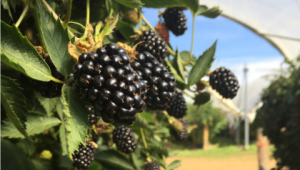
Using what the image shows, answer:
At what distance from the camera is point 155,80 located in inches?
22.0

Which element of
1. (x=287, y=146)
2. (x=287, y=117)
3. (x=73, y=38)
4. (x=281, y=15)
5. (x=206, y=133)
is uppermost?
(x=281, y=15)

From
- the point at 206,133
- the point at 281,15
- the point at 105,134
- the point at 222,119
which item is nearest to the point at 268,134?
the point at 105,134

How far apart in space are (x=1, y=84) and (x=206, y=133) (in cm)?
1227

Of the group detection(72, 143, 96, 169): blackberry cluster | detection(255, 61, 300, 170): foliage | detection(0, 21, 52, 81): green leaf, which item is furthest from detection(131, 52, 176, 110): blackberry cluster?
detection(255, 61, 300, 170): foliage

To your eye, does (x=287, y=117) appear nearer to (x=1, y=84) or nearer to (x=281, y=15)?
(x=1, y=84)

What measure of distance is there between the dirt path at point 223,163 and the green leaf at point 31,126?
7247 mm

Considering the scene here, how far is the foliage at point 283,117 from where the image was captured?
307 centimetres

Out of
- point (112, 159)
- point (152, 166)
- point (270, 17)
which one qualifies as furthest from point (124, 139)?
point (270, 17)

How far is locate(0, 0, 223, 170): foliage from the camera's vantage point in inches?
17.4

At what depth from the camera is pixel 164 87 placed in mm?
559

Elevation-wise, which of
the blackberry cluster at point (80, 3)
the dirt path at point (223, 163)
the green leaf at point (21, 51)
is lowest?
the green leaf at point (21, 51)

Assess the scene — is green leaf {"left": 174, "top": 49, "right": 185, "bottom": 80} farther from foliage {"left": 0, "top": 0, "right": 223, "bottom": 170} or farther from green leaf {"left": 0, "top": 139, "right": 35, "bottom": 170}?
green leaf {"left": 0, "top": 139, "right": 35, "bottom": 170}

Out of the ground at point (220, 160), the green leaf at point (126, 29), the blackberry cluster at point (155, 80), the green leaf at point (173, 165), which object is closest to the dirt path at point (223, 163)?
the ground at point (220, 160)

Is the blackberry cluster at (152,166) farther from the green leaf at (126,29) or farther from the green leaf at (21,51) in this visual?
the green leaf at (21,51)
